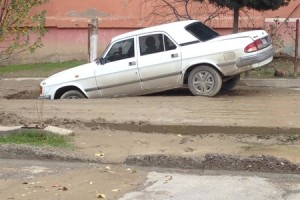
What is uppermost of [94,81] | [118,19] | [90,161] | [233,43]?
[118,19]

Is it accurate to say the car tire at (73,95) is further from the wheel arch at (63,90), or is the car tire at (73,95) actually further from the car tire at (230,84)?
the car tire at (230,84)

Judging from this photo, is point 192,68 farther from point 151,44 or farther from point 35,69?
→ point 35,69

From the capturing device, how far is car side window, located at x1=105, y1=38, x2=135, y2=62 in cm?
1255

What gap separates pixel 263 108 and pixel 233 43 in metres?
1.64

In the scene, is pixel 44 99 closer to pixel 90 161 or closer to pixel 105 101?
pixel 105 101

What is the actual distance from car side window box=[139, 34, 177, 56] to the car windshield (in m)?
0.56

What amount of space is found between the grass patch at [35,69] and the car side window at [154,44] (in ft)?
22.0

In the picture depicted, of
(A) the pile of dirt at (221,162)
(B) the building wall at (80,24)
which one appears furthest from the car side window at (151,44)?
(B) the building wall at (80,24)

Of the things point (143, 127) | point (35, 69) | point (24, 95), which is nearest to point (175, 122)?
point (143, 127)

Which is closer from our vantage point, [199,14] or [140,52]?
[140,52]

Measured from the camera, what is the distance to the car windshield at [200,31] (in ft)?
40.6

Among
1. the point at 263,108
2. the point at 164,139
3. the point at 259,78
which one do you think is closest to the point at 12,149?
the point at 164,139

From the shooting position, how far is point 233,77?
1279cm

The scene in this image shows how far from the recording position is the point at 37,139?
352 inches
